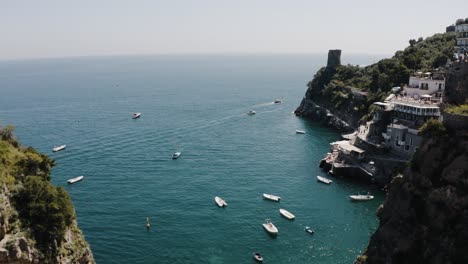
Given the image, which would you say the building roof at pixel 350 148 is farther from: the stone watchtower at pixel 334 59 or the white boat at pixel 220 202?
the stone watchtower at pixel 334 59

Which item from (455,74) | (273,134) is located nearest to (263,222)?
(455,74)

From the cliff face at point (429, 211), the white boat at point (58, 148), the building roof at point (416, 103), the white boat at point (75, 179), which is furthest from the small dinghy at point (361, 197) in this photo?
the white boat at point (58, 148)

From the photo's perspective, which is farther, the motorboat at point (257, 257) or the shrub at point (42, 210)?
the motorboat at point (257, 257)

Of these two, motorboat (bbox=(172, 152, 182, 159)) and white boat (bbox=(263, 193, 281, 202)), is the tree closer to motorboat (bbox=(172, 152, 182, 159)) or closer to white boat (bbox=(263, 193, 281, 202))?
white boat (bbox=(263, 193, 281, 202))

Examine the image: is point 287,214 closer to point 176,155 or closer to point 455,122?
point 455,122

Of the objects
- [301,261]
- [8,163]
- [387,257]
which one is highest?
[8,163]

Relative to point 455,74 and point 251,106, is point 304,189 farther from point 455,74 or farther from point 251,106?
point 251,106

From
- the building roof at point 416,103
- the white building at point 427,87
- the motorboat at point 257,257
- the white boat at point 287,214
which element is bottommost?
the motorboat at point 257,257

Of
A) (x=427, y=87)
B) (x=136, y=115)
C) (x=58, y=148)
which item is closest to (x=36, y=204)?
(x=58, y=148)
